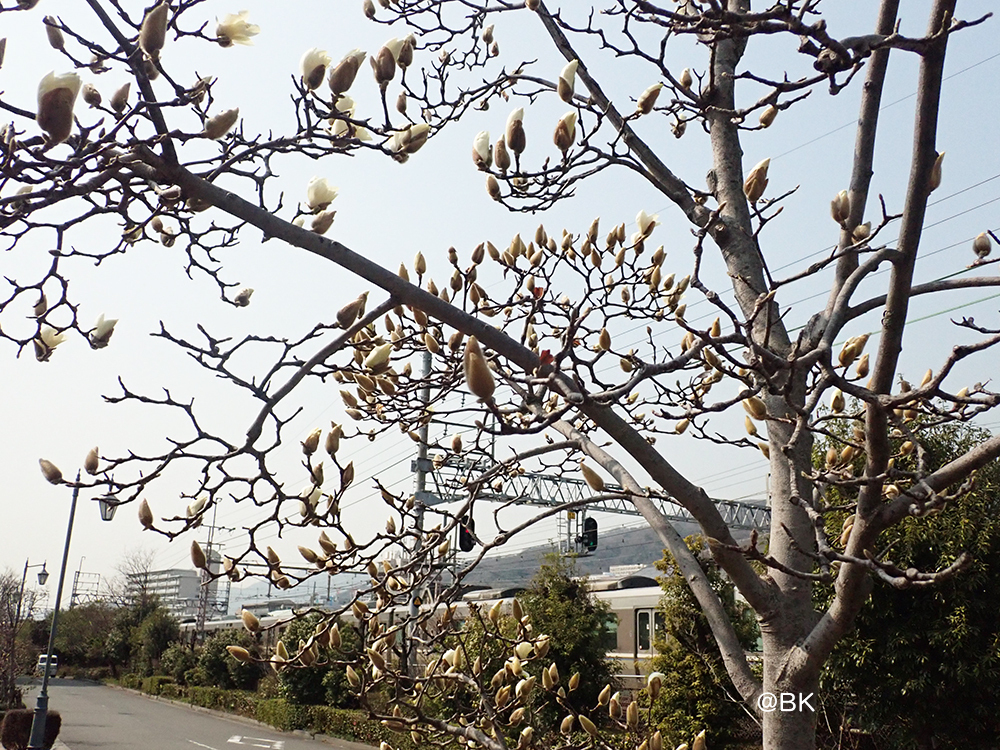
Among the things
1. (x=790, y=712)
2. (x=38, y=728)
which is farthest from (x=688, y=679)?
(x=38, y=728)

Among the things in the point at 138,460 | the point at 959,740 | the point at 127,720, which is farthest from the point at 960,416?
the point at 127,720

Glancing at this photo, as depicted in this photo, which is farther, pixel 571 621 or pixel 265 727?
pixel 265 727

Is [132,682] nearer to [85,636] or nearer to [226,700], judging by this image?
[226,700]

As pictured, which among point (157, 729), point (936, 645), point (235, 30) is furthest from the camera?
point (157, 729)

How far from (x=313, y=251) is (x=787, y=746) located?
1361mm

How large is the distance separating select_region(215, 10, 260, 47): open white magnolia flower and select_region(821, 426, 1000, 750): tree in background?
6.08 meters

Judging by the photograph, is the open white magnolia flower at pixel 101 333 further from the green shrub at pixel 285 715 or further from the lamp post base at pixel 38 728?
the green shrub at pixel 285 715

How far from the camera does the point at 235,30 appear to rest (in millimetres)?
1554

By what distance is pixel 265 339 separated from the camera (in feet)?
5.47

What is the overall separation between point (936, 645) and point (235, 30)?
701 cm

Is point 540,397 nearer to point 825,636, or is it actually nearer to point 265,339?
point 265,339

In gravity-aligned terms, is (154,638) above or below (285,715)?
above

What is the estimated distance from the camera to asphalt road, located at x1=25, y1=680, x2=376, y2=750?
1553 cm

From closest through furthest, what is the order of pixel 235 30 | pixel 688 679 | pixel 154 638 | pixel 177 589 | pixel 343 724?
pixel 235 30
pixel 688 679
pixel 343 724
pixel 154 638
pixel 177 589
